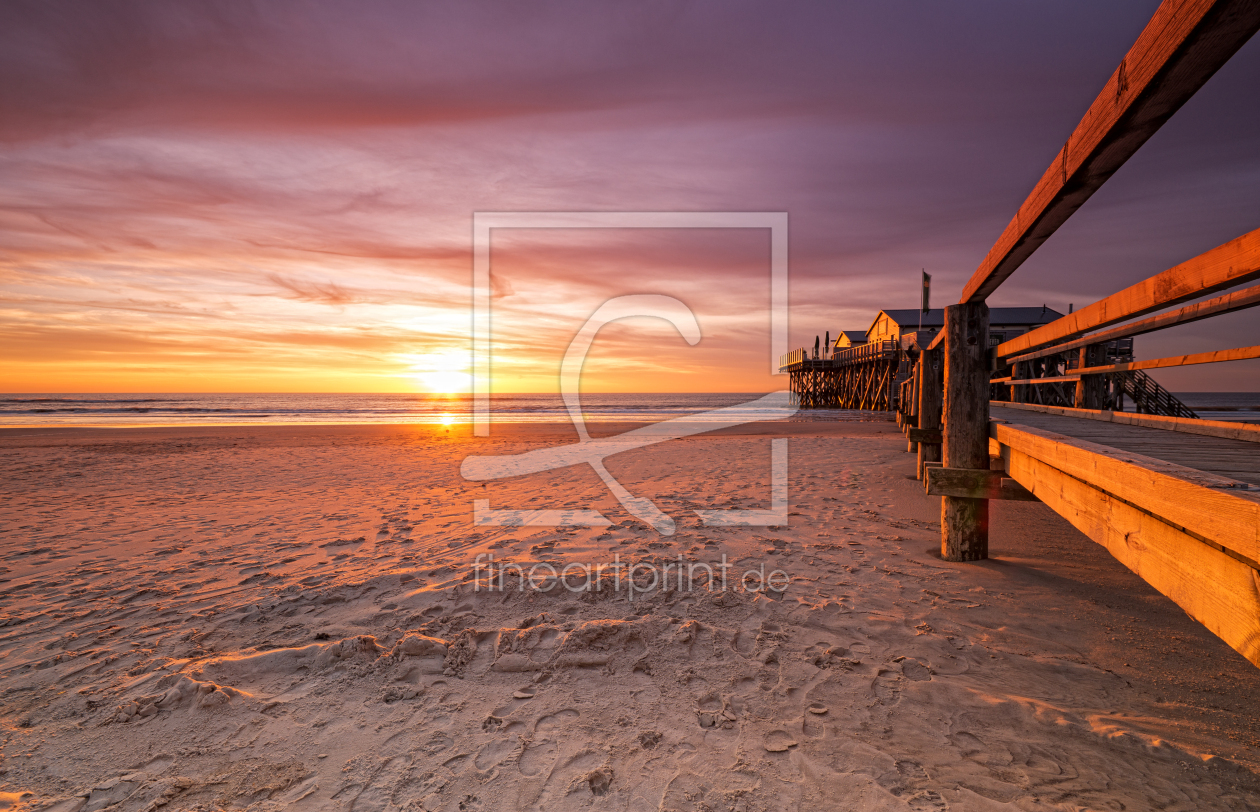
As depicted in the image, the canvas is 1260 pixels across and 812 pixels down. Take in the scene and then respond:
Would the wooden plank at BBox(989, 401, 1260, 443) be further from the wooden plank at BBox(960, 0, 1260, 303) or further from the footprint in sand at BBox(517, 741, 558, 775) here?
the footprint in sand at BBox(517, 741, 558, 775)

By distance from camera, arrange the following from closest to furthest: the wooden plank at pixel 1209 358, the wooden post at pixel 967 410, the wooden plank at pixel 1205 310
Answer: the wooden plank at pixel 1205 310 < the wooden plank at pixel 1209 358 < the wooden post at pixel 967 410

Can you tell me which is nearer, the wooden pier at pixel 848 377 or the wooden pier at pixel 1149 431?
the wooden pier at pixel 1149 431

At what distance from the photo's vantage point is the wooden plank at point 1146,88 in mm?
1232

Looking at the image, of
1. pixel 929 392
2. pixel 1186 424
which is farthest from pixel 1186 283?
pixel 929 392

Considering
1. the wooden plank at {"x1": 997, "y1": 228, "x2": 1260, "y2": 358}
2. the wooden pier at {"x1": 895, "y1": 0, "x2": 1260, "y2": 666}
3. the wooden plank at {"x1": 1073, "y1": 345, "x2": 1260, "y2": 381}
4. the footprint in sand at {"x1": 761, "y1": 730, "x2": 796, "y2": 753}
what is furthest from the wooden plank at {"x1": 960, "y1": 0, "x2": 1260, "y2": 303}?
the footprint in sand at {"x1": 761, "y1": 730, "x2": 796, "y2": 753}

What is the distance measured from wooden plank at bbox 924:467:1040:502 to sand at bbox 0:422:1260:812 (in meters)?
0.68

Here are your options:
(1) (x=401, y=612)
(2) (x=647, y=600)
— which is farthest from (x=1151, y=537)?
(1) (x=401, y=612)

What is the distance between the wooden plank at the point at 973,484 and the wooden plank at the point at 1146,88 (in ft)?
8.44

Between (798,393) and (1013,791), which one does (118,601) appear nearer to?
(1013,791)

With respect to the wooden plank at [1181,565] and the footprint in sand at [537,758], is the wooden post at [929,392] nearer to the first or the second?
the wooden plank at [1181,565]

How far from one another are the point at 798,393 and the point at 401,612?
45.6 metres

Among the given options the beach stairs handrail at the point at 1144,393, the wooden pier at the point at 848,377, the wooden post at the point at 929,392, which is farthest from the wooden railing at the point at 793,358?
the wooden post at the point at 929,392
